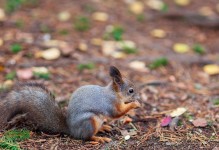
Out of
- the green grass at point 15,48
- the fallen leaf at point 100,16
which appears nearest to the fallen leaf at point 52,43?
the green grass at point 15,48

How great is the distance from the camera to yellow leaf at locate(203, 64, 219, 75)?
205 inches

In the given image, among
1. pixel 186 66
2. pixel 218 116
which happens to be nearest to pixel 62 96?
pixel 218 116

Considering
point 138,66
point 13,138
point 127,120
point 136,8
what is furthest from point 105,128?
point 136,8

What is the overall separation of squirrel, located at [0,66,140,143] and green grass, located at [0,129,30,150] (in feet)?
0.27

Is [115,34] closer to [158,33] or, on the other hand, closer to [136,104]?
[158,33]

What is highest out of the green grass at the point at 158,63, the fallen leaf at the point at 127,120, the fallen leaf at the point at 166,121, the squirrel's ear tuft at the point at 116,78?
the squirrel's ear tuft at the point at 116,78

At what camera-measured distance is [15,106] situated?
3379 mm

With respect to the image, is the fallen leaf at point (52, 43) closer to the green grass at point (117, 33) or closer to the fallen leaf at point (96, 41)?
the fallen leaf at point (96, 41)

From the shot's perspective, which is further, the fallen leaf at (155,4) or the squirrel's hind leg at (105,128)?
the fallen leaf at (155,4)

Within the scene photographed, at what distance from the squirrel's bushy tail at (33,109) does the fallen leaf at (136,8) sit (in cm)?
375

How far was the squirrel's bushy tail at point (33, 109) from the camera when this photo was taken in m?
3.38

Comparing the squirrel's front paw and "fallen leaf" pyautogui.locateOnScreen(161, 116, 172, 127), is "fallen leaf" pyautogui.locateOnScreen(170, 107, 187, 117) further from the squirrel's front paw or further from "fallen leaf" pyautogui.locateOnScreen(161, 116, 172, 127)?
the squirrel's front paw

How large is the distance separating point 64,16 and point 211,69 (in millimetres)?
2255

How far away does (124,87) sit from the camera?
359cm
